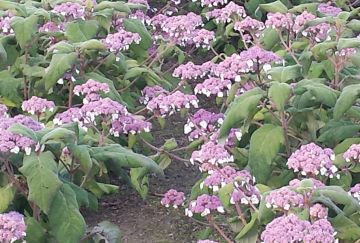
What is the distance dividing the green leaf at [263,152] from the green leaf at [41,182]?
858 millimetres

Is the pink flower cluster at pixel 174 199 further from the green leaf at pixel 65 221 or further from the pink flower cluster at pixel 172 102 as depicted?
the green leaf at pixel 65 221

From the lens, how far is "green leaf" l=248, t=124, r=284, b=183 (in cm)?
334

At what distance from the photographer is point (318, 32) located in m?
3.86

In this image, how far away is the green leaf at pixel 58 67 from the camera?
3.84m

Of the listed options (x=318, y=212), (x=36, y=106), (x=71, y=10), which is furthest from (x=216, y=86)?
(x=318, y=212)

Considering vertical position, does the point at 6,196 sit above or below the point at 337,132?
above

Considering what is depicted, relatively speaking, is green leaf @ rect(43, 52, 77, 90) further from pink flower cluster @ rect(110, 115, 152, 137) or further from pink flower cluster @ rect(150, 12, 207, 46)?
pink flower cluster @ rect(150, 12, 207, 46)

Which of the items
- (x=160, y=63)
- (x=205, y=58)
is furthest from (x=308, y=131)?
(x=205, y=58)

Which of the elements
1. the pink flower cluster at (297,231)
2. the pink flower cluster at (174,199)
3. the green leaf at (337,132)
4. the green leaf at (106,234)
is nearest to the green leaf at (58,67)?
the pink flower cluster at (174,199)

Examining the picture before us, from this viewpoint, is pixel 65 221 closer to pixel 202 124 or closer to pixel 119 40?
pixel 202 124

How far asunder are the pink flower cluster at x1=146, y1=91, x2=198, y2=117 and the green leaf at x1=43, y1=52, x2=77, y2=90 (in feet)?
1.38

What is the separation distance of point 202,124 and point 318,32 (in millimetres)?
713

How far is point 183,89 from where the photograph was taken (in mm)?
4523

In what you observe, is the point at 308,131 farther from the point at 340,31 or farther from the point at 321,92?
the point at 340,31
